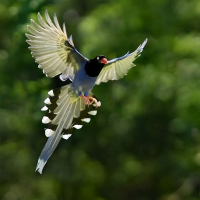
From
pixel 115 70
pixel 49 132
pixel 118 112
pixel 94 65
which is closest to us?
pixel 94 65

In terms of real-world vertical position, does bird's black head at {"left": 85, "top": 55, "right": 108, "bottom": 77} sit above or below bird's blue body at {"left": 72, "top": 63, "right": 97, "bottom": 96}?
above

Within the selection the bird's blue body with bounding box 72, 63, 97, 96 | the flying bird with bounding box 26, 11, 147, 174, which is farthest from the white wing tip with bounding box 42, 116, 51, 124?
the bird's blue body with bounding box 72, 63, 97, 96

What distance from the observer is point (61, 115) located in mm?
5961

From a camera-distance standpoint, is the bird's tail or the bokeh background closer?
the bird's tail

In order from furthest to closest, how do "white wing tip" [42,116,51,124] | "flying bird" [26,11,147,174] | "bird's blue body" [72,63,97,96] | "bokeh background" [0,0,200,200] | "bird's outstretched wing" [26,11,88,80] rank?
"bokeh background" [0,0,200,200] < "white wing tip" [42,116,51,124] < "bird's blue body" [72,63,97,96] < "flying bird" [26,11,147,174] < "bird's outstretched wing" [26,11,88,80]

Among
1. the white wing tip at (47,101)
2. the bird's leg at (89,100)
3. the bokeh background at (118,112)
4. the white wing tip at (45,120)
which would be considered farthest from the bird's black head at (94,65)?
the bokeh background at (118,112)

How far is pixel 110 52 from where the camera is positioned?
11234mm

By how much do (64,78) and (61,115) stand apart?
31 centimetres

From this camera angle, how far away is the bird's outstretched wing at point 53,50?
219 inches

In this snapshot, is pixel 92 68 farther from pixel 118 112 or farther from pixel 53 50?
pixel 118 112

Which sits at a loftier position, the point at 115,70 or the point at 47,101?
the point at 47,101

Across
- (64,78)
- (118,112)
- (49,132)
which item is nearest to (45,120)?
(49,132)

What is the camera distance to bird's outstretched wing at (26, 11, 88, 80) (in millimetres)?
5555

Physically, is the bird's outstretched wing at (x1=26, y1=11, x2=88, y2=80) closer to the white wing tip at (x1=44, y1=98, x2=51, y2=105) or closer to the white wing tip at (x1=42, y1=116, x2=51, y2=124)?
the white wing tip at (x1=44, y1=98, x2=51, y2=105)
